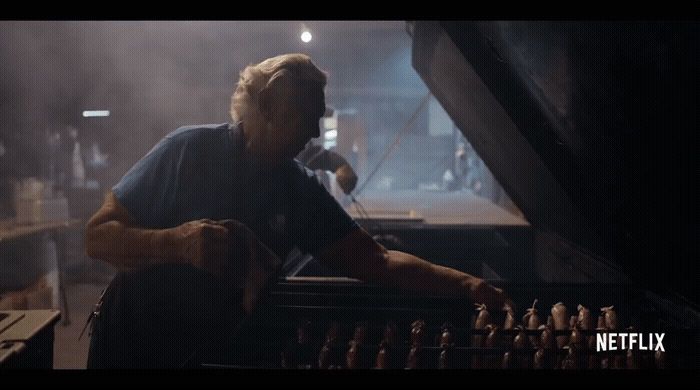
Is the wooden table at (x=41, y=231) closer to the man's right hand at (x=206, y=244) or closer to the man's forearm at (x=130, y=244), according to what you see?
the man's forearm at (x=130, y=244)

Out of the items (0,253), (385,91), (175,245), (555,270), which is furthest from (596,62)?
(385,91)

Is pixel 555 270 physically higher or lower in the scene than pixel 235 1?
lower

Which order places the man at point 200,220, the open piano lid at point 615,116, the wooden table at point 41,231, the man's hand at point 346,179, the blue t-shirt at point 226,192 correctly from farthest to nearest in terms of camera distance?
the wooden table at point 41,231, the man's hand at point 346,179, the blue t-shirt at point 226,192, the man at point 200,220, the open piano lid at point 615,116

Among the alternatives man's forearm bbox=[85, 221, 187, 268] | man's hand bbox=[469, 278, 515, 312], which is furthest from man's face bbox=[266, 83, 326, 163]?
man's hand bbox=[469, 278, 515, 312]

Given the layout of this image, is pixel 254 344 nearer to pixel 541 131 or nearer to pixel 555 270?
pixel 541 131

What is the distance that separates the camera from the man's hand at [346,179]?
19.2 ft

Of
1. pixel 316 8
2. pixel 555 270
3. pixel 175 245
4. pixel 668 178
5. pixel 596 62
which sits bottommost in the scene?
pixel 555 270

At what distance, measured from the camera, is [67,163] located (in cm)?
1052

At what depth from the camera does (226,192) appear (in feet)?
9.73

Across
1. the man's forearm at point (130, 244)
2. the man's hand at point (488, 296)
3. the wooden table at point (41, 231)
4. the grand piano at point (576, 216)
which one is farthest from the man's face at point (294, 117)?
the wooden table at point (41, 231)

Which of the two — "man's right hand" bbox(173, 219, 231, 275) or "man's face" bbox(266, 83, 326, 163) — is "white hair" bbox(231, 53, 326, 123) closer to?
"man's face" bbox(266, 83, 326, 163)

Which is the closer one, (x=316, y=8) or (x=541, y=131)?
(x=316, y=8)

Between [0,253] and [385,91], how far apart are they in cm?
1886

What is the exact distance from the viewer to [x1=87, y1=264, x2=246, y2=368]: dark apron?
2.82 meters
